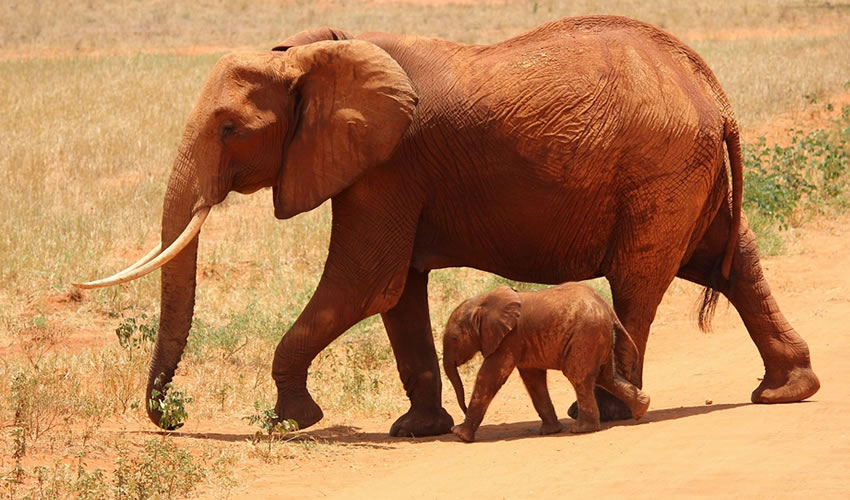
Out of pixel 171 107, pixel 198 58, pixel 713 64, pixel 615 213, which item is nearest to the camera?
pixel 615 213

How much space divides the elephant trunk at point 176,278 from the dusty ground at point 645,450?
56cm

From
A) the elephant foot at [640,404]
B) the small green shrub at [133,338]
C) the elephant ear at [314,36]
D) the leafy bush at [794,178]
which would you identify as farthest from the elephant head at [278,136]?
the leafy bush at [794,178]

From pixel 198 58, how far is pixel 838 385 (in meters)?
21.3

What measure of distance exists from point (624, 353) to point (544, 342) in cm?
62

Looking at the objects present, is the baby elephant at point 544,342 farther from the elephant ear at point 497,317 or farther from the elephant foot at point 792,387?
the elephant foot at point 792,387

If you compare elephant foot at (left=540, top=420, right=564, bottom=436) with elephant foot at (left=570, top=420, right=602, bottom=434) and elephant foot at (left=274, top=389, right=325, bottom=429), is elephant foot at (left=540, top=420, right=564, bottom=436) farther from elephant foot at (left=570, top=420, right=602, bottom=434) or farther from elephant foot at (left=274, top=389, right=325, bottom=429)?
elephant foot at (left=274, top=389, right=325, bottom=429)

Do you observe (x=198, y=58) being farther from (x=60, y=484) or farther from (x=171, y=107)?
(x=60, y=484)

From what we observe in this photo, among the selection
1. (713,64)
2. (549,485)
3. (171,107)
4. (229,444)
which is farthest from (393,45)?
(713,64)

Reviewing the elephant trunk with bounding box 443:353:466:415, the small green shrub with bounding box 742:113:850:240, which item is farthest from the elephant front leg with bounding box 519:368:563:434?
the small green shrub with bounding box 742:113:850:240

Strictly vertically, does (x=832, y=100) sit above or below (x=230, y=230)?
above

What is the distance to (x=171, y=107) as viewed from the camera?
67.8 feet

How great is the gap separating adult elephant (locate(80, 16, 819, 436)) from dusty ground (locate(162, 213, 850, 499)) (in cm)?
69

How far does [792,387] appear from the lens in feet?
27.7

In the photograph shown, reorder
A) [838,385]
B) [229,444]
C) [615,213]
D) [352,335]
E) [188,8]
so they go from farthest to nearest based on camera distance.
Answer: [188,8] < [352,335] < [838,385] < [615,213] < [229,444]
